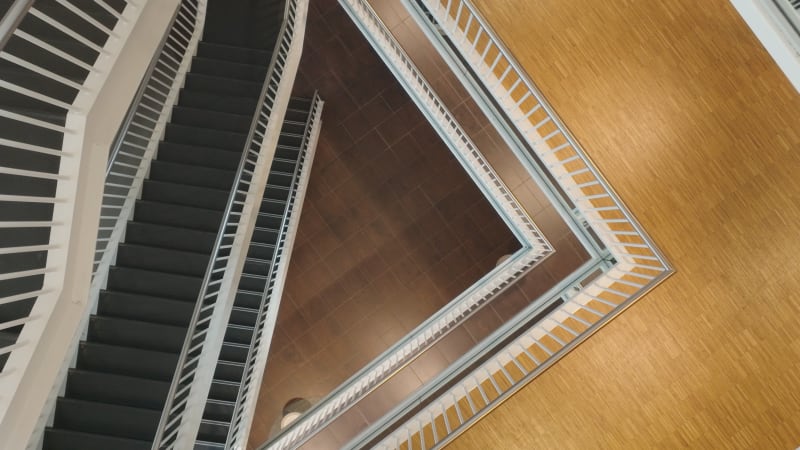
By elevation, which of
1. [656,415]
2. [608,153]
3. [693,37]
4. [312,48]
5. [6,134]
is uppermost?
[312,48]

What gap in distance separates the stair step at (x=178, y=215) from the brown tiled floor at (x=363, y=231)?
3.40 metres

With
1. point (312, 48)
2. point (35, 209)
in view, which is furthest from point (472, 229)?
point (35, 209)

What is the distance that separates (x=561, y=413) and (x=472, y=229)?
14.4ft

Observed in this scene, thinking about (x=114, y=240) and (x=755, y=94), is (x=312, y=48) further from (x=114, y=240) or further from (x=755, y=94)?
(x=755, y=94)

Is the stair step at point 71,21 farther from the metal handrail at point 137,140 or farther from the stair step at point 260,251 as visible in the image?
the stair step at point 260,251

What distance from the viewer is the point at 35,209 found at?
11.3 feet

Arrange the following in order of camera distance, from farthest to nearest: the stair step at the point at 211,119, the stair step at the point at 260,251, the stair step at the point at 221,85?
the stair step at the point at 260,251
the stair step at the point at 221,85
the stair step at the point at 211,119

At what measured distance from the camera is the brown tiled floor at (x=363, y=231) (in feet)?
27.0

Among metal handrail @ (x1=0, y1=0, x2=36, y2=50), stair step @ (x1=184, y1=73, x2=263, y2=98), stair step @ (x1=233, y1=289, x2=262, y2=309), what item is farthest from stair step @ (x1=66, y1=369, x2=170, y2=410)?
stair step @ (x1=184, y1=73, x2=263, y2=98)

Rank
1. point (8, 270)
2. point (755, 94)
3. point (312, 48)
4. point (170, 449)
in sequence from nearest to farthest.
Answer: point (8, 270) → point (170, 449) → point (755, 94) → point (312, 48)

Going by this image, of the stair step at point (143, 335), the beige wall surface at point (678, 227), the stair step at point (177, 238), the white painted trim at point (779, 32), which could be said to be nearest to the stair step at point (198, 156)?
the stair step at point (177, 238)

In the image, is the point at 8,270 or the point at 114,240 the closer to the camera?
the point at 8,270

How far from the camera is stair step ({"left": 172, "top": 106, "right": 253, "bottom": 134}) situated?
5.57m

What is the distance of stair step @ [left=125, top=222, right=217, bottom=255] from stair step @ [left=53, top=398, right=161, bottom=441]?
1580 mm
